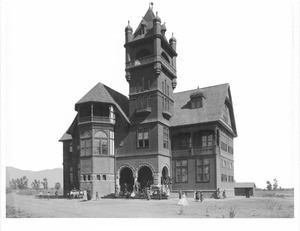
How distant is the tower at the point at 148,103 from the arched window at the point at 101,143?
2.09 meters

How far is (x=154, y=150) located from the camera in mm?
37000

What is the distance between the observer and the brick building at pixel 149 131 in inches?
1457

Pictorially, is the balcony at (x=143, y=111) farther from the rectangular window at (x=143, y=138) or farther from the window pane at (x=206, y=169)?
the window pane at (x=206, y=169)

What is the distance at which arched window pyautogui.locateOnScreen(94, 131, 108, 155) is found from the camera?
121ft

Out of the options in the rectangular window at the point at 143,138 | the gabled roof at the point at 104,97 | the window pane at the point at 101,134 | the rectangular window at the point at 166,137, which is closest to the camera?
the window pane at the point at 101,134

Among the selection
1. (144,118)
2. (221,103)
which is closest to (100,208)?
(144,118)

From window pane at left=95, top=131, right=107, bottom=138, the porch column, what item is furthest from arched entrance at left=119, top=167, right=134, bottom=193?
window pane at left=95, top=131, right=107, bottom=138

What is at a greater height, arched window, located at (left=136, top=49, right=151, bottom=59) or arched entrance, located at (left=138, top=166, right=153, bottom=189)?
arched window, located at (left=136, top=49, right=151, bottom=59)

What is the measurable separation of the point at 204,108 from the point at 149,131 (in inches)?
293

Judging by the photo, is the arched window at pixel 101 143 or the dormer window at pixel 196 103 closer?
the arched window at pixel 101 143

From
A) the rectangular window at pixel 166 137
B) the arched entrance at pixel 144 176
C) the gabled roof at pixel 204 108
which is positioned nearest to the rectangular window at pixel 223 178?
the gabled roof at pixel 204 108


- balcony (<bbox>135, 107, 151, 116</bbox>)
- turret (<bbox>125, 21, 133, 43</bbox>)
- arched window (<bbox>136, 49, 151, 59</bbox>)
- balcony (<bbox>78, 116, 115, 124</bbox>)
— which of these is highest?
turret (<bbox>125, 21, 133, 43</bbox>)

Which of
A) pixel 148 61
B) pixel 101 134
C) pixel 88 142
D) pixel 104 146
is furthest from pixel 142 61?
pixel 88 142

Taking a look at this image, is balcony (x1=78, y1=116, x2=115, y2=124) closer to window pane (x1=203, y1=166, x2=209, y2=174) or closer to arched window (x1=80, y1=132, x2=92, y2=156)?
arched window (x1=80, y1=132, x2=92, y2=156)
